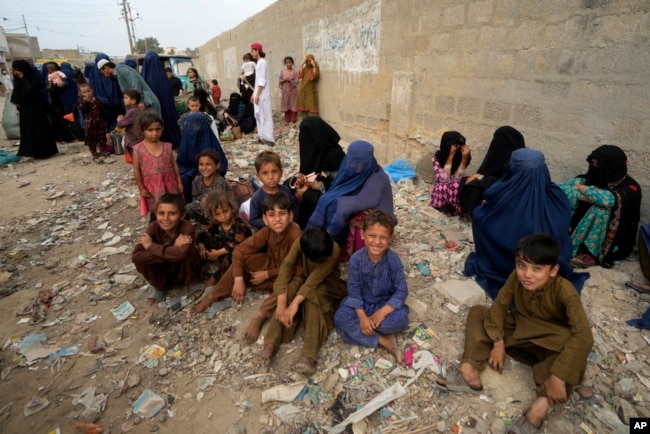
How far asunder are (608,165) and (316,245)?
7.13ft

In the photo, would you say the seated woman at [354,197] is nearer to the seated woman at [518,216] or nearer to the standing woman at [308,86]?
the seated woman at [518,216]

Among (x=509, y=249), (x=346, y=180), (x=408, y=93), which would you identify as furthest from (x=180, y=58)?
(x=509, y=249)

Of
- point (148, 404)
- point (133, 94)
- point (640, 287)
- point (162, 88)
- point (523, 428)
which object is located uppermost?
point (162, 88)

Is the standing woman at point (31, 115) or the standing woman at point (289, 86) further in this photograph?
the standing woman at point (289, 86)

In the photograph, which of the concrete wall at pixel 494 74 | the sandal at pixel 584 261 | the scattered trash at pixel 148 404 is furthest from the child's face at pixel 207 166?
the sandal at pixel 584 261

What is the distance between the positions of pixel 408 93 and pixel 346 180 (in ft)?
7.72

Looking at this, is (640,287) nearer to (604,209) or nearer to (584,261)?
(584,261)

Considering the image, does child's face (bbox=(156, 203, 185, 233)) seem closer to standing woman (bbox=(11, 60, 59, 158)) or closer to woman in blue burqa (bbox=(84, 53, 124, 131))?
woman in blue burqa (bbox=(84, 53, 124, 131))

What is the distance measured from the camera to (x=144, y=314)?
8.81 feet

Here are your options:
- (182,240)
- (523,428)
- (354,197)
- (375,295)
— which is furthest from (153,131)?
(523,428)

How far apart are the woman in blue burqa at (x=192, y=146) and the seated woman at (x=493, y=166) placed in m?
2.51

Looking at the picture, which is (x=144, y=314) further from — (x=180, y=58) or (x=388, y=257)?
(x=180, y=58)

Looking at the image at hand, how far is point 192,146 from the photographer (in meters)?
3.84

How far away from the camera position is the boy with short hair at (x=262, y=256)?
2471 mm
